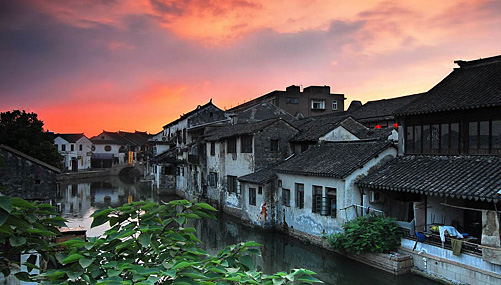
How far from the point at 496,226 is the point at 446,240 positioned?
1.66 m

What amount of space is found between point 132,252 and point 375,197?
43.0 feet

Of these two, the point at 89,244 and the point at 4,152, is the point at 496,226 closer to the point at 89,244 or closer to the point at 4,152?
the point at 89,244

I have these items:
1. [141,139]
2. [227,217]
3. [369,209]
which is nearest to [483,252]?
[369,209]

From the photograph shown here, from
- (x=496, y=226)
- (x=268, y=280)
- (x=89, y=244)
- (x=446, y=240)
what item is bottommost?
(x=446, y=240)

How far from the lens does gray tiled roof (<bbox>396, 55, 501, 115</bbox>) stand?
12680 millimetres

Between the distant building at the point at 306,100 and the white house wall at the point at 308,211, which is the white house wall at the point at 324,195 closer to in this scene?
the white house wall at the point at 308,211

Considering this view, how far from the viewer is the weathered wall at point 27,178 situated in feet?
53.8

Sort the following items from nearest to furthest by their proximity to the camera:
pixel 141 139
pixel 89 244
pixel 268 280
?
pixel 268 280
pixel 89 244
pixel 141 139

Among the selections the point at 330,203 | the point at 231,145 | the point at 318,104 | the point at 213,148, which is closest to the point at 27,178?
the point at 231,145

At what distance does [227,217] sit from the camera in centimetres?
2338

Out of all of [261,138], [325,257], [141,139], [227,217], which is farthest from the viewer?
[141,139]

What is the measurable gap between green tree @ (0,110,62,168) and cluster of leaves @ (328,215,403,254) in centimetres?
2325

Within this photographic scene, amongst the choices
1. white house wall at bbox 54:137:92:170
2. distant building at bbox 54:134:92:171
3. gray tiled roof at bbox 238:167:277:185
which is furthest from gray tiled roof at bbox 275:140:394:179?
white house wall at bbox 54:137:92:170

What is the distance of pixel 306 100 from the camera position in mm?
43719
